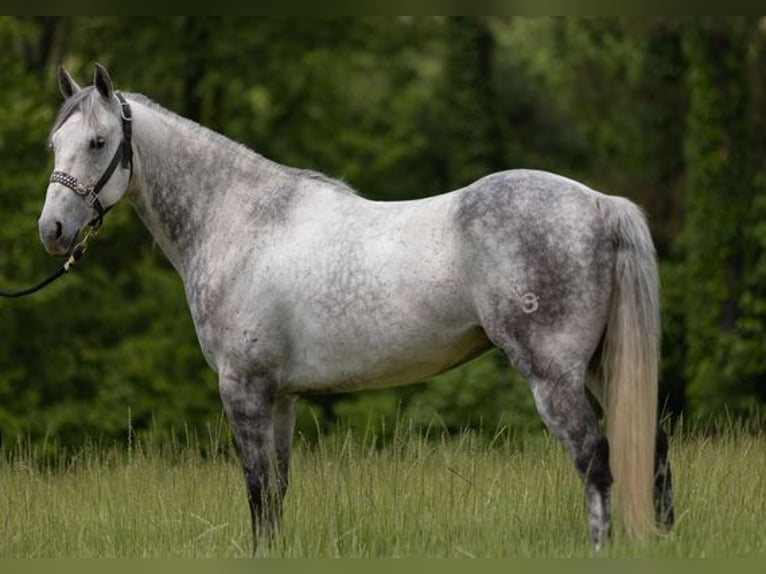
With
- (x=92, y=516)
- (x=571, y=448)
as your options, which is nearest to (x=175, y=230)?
(x=92, y=516)

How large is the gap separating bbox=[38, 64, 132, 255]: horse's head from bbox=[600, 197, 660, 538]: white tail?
2300mm

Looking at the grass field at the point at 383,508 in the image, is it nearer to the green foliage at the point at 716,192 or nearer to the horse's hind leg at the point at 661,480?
the horse's hind leg at the point at 661,480

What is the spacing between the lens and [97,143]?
6.00 m

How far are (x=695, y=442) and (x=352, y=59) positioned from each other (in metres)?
13.5

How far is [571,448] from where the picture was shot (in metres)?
5.38

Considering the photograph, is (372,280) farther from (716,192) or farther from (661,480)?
(716,192)

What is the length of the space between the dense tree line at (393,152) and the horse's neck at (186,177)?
22.4 ft

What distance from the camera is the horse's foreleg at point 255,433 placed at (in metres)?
5.91

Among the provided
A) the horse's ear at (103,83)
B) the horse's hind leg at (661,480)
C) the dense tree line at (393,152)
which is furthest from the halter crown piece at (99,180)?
the dense tree line at (393,152)

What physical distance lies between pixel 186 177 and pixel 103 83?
0.63 meters

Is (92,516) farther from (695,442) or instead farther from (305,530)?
(695,442)

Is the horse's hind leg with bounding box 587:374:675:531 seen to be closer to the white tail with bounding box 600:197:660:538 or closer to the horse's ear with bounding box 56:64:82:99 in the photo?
the white tail with bounding box 600:197:660:538

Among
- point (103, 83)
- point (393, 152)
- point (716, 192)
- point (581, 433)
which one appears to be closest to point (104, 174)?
point (103, 83)

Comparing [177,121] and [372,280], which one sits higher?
[177,121]
